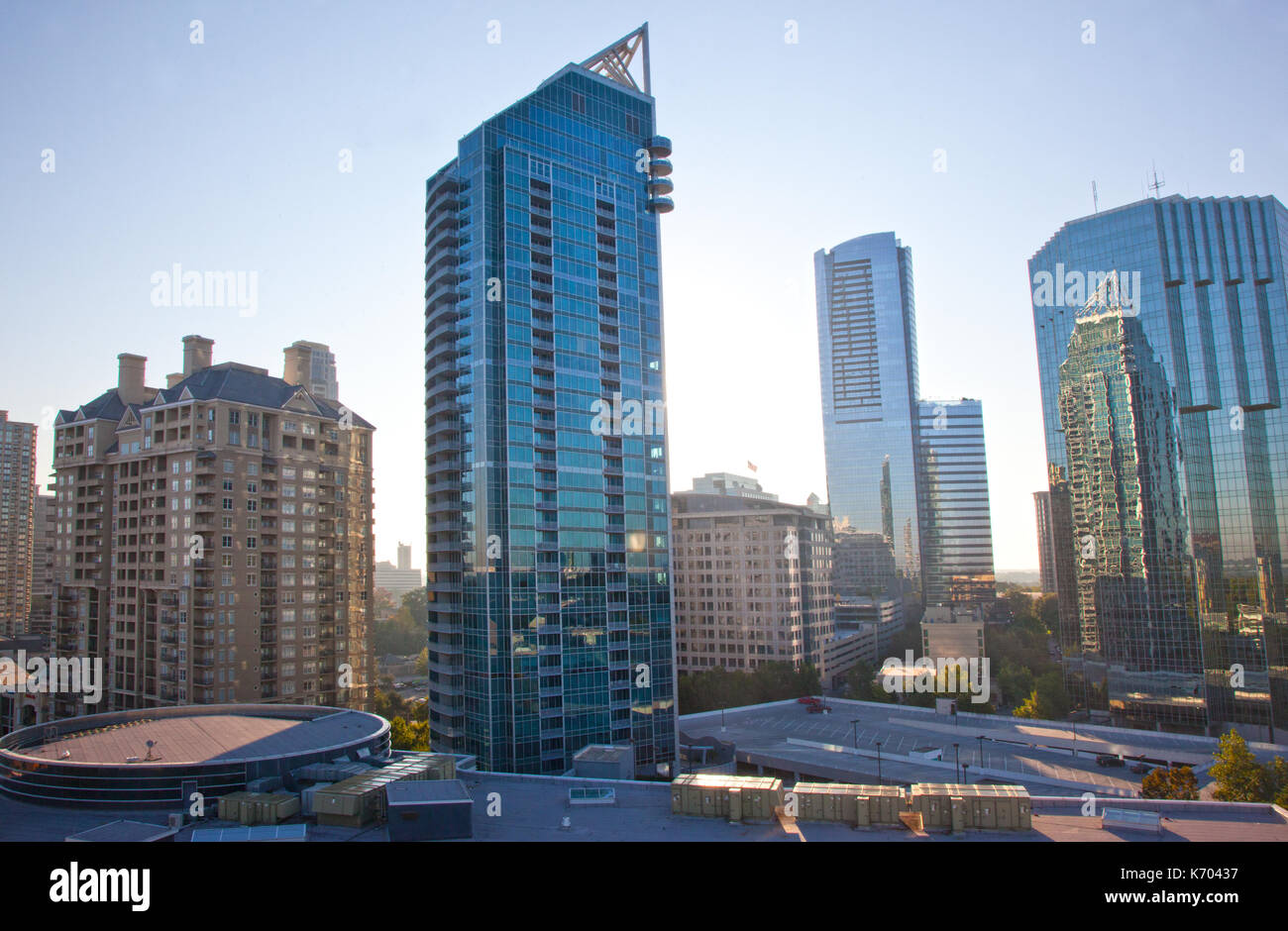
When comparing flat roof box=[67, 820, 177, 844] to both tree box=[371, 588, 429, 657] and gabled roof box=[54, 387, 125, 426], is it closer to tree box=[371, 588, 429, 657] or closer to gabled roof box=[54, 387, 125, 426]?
gabled roof box=[54, 387, 125, 426]

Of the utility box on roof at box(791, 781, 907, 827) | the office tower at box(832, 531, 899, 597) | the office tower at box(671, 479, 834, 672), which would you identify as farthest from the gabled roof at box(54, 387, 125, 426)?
the office tower at box(832, 531, 899, 597)

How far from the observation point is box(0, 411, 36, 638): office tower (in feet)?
466

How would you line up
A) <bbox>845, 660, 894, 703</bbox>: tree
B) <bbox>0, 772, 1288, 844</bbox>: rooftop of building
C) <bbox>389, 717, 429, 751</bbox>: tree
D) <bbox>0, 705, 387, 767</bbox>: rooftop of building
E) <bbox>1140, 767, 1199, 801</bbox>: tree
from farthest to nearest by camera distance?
<bbox>845, 660, 894, 703</bbox>: tree → <bbox>389, 717, 429, 751</bbox>: tree → <bbox>1140, 767, 1199, 801</bbox>: tree → <bbox>0, 705, 387, 767</bbox>: rooftop of building → <bbox>0, 772, 1288, 844</bbox>: rooftop of building

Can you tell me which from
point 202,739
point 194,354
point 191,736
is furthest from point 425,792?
point 194,354

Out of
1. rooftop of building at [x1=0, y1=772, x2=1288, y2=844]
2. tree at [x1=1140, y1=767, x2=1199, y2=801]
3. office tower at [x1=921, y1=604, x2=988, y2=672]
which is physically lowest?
tree at [x1=1140, y1=767, x2=1199, y2=801]

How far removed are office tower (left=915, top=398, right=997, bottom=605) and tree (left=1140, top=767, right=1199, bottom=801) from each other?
125 m

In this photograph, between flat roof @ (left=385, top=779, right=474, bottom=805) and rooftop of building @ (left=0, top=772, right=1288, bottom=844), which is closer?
rooftop of building @ (left=0, top=772, right=1288, bottom=844)

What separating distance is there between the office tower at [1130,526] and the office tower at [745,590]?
37270mm

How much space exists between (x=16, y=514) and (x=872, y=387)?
6900 inches

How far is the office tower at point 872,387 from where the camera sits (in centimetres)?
17950

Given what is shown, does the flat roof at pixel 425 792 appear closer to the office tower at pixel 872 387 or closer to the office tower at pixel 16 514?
the office tower at pixel 16 514

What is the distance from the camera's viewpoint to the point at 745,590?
385ft

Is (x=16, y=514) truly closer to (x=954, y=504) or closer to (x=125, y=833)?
(x=125, y=833)
